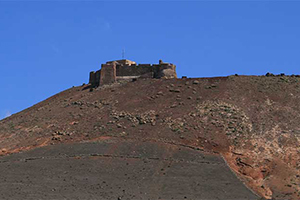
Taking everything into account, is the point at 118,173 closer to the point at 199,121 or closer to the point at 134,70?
the point at 199,121

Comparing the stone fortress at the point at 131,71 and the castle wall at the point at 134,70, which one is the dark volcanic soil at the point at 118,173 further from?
the castle wall at the point at 134,70

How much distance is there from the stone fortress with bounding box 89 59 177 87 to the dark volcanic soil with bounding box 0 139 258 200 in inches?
504

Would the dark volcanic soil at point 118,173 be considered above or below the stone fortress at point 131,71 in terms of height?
below

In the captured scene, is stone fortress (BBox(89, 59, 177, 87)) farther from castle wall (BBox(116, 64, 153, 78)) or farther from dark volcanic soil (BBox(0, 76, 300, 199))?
dark volcanic soil (BBox(0, 76, 300, 199))

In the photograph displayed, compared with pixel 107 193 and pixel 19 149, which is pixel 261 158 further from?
pixel 19 149

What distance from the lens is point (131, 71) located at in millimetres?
58250

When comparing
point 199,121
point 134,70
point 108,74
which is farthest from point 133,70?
point 199,121

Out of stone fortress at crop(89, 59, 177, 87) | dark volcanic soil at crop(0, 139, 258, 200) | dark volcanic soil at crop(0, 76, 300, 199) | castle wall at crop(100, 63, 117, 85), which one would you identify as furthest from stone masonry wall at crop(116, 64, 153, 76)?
dark volcanic soil at crop(0, 139, 258, 200)

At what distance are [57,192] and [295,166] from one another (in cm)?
1493

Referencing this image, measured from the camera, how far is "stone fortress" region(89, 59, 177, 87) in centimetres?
5762

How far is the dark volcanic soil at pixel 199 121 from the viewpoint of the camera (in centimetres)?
4378

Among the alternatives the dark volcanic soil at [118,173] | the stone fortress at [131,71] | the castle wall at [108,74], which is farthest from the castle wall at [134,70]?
the dark volcanic soil at [118,173]

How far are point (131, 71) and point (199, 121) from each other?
11.9 metres

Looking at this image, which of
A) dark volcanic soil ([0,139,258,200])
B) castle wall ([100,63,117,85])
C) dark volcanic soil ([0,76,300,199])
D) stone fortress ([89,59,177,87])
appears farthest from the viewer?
castle wall ([100,63,117,85])
